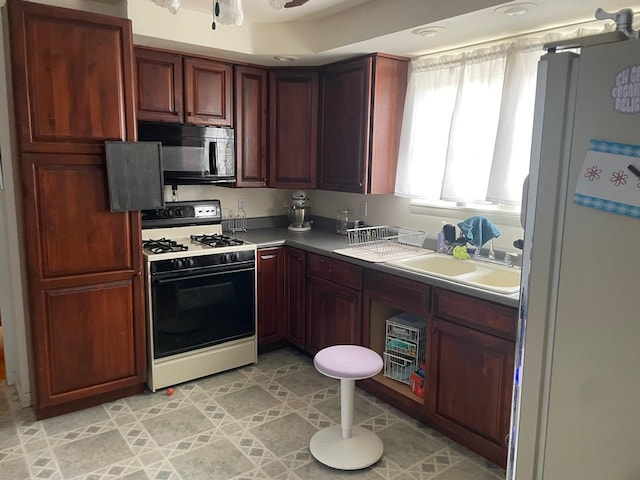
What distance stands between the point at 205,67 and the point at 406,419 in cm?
262

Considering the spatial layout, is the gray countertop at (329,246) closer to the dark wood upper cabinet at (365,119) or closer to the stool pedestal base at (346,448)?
the dark wood upper cabinet at (365,119)

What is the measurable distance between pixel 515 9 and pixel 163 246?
7.79 ft

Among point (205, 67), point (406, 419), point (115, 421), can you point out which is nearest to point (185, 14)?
point (205, 67)

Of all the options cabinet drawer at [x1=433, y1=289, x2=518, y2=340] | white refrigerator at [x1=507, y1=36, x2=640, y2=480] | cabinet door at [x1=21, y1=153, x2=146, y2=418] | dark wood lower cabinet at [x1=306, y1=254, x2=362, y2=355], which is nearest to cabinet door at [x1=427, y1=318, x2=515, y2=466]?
cabinet drawer at [x1=433, y1=289, x2=518, y2=340]

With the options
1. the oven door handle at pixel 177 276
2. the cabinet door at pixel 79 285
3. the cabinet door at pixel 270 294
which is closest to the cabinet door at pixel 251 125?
the cabinet door at pixel 270 294

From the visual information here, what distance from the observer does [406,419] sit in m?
2.88

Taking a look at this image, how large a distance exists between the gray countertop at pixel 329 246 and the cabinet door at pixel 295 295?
3.8 inches

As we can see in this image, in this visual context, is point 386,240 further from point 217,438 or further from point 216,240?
point 217,438

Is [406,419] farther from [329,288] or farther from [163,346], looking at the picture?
[163,346]

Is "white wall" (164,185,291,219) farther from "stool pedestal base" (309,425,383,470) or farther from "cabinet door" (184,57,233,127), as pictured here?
"stool pedestal base" (309,425,383,470)

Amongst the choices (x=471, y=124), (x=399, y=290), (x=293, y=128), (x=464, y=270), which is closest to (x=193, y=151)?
(x=293, y=128)

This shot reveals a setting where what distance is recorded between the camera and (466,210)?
3.13 metres

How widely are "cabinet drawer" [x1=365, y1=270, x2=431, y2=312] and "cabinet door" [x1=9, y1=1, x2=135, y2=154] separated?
1653 millimetres

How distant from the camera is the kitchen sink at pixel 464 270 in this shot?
2713 mm
